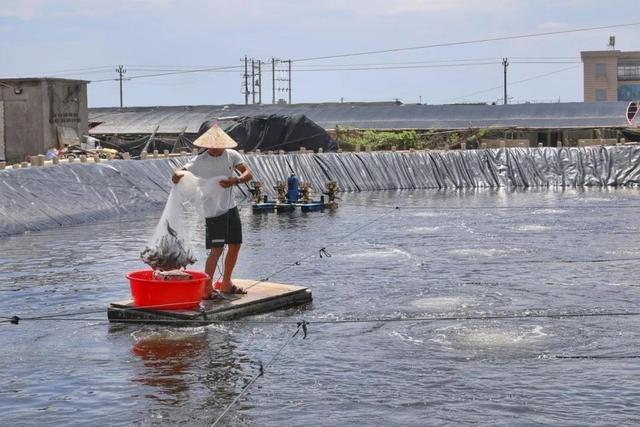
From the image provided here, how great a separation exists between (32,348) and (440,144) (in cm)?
4432

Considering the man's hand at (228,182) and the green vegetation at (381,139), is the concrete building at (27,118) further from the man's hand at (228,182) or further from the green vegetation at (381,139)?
the man's hand at (228,182)

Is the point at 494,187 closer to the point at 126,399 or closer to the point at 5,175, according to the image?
the point at 5,175

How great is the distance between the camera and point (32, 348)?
10.3 metres

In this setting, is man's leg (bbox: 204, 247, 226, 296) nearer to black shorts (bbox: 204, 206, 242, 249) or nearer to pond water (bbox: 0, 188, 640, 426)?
black shorts (bbox: 204, 206, 242, 249)

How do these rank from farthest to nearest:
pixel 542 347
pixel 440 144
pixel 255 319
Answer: pixel 440 144 < pixel 255 319 < pixel 542 347

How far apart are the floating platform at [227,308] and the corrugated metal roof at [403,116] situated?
45.4 metres

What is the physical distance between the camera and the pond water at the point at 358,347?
808 cm

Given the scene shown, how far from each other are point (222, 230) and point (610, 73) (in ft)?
273

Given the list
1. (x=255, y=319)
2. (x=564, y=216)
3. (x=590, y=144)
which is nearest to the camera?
(x=255, y=319)

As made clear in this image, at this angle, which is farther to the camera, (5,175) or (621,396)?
(5,175)

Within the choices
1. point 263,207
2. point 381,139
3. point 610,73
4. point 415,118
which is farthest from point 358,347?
point 610,73

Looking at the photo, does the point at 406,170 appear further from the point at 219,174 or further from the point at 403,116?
the point at 219,174

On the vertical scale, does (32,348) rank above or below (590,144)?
below

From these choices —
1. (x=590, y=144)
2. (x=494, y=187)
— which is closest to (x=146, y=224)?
(x=494, y=187)
